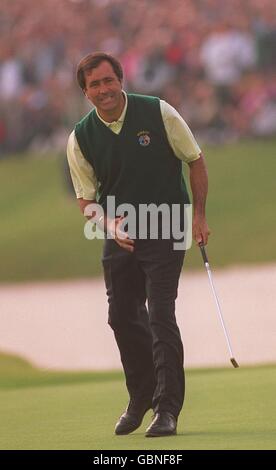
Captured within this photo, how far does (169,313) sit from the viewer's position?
708 cm

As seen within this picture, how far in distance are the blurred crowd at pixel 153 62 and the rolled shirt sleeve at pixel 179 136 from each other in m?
18.1

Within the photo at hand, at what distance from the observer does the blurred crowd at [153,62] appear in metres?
25.7

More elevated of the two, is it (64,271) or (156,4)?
(156,4)

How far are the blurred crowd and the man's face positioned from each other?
59.4 feet

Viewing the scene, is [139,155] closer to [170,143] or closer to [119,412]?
[170,143]

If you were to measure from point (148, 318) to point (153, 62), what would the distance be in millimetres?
19547

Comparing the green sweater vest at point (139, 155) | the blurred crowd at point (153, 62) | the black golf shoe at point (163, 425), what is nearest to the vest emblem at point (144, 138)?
the green sweater vest at point (139, 155)

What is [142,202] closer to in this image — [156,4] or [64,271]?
[64,271]

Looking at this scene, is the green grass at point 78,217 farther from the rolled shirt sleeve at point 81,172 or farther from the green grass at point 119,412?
the rolled shirt sleeve at point 81,172

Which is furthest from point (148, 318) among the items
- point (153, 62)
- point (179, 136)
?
point (153, 62)

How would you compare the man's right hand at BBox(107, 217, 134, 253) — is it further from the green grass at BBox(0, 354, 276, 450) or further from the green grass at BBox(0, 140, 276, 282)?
the green grass at BBox(0, 140, 276, 282)

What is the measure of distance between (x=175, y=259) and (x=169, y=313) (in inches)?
9.4
